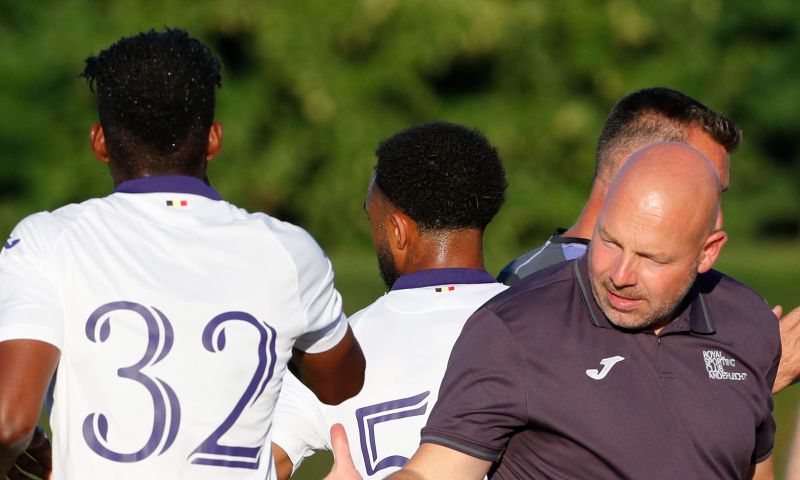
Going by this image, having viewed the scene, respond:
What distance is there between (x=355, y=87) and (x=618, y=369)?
23.0 m

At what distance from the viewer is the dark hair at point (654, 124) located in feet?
15.2

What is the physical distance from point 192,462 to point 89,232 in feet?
1.98

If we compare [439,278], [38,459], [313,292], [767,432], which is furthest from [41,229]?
[767,432]

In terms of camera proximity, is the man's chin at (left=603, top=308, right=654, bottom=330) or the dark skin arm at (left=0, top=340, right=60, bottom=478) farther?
the man's chin at (left=603, top=308, right=654, bottom=330)

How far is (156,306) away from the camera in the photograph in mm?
3197

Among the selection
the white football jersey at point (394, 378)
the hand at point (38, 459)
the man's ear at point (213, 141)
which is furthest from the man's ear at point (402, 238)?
the hand at point (38, 459)

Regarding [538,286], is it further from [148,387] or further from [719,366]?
[148,387]

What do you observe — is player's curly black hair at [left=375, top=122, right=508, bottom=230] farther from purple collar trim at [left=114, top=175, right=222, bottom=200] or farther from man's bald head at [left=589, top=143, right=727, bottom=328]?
purple collar trim at [left=114, top=175, right=222, bottom=200]

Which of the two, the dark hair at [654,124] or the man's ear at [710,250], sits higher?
the dark hair at [654,124]

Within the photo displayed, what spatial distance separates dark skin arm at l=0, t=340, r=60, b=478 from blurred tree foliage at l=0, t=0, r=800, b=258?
2240 centimetres

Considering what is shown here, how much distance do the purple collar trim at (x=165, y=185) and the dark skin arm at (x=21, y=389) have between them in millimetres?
461

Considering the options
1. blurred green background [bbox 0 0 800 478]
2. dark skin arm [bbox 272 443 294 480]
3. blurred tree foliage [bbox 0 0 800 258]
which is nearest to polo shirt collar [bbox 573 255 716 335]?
dark skin arm [bbox 272 443 294 480]

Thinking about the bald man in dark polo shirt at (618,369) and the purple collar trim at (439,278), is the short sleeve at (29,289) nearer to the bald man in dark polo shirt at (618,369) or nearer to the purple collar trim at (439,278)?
the bald man in dark polo shirt at (618,369)

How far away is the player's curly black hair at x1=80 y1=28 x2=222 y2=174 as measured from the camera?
3.37 metres
